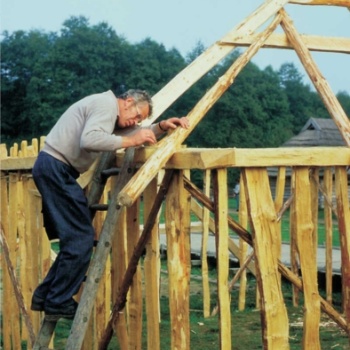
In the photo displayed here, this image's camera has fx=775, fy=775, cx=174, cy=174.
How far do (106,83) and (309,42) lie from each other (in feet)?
128

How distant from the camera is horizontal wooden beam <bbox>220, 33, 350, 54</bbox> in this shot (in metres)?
6.61

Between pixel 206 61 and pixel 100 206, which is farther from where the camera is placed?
pixel 206 61

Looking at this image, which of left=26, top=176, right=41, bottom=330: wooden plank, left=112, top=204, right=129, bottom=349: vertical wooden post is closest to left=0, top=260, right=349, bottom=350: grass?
left=26, top=176, right=41, bottom=330: wooden plank

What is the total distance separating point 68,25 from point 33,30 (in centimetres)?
233

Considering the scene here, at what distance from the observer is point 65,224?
5086mm

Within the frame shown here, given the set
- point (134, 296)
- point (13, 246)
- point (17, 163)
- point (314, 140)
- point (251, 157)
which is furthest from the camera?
point (314, 140)

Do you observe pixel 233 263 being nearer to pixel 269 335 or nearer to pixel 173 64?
pixel 269 335

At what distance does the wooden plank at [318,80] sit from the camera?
6.25 metres

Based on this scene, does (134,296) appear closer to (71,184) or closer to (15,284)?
(71,184)

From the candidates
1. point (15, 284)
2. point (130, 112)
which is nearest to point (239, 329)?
point (15, 284)

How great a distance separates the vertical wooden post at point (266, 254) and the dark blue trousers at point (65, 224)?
46.2 inches

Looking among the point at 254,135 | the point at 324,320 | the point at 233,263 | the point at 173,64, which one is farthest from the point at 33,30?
the point at 324,320

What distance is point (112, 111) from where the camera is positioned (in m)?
5.01

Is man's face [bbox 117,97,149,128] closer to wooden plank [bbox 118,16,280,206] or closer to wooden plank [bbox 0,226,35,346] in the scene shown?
wooden plank [bbox 118,16,280,206]
